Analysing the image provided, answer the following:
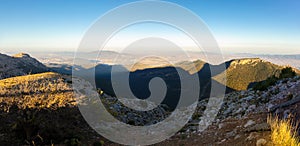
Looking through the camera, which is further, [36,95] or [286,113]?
[36,95]

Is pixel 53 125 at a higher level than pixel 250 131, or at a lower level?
lower

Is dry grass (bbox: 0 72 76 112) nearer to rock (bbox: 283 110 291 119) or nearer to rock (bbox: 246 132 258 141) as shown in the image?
rock (bbox: 246 132 258 141)

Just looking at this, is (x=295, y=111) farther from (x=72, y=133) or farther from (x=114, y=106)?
(x=114, y=106)

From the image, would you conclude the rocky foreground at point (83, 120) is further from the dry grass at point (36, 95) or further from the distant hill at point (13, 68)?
the distant hill at point (13, 68)

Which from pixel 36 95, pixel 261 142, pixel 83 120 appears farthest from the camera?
pixel 36 95

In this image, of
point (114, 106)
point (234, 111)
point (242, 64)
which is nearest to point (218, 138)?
point (234, 111)

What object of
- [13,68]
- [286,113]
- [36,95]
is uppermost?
[286,113]

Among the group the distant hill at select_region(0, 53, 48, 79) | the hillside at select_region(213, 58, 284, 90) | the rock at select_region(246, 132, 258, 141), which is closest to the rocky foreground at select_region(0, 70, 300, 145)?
the rock at select_region(246, 132, 258, 141)

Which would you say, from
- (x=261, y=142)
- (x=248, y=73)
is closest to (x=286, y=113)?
(x=261, y=142)

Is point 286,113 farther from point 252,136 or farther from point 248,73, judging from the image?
point 248,73

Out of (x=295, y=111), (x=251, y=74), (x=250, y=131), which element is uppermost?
(x=295, y=111)

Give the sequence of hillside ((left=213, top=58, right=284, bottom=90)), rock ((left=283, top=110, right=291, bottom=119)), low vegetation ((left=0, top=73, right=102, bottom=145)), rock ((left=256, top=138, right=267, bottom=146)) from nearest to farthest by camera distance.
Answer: rock ((left=256, top=138, right=267, bottom=146)) < rock ((left=283, top=110, right=291, bottom=119)) < low vegetation ((left=0, top=73, right=102, bottom=145)) < hillside ((left=213, top=58, right=284, bottom=90))
